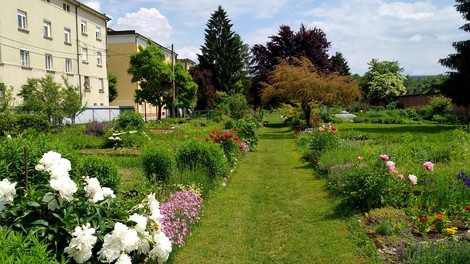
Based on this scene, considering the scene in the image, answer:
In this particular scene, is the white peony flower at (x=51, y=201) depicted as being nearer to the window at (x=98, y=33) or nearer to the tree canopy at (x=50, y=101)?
Answer: the tree canopy at (x=50, y=101)

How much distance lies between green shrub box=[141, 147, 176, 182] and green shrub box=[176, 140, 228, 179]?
87 centimetres

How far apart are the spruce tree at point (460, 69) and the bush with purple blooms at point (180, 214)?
22053mm

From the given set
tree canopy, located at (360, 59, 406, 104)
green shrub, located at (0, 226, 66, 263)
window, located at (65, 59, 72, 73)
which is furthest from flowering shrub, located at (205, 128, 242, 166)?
tree canopy, located at (360, 59, 406, 104)

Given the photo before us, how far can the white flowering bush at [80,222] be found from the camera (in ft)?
8.83

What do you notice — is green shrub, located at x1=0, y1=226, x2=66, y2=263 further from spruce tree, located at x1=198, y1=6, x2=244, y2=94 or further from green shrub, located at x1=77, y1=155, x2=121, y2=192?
spruce tree, located at x1=198, y1=6, x2=244, y2=94

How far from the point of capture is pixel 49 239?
2.80 metres

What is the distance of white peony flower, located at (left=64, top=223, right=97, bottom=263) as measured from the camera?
8.64ft

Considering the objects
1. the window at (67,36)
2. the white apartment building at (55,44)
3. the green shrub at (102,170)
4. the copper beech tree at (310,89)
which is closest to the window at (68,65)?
the white apartment building at (55,44)

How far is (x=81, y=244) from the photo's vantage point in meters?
2.63

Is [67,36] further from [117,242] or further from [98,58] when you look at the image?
[117,242]

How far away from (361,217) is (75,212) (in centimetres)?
464

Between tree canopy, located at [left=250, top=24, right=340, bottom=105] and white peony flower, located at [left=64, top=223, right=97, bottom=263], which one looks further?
tree canopy, located at [left=250, top=24, right=340, bottom=105]

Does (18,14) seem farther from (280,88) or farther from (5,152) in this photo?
(5,152)

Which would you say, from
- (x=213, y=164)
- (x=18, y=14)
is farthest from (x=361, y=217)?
(x=18, y=14)
